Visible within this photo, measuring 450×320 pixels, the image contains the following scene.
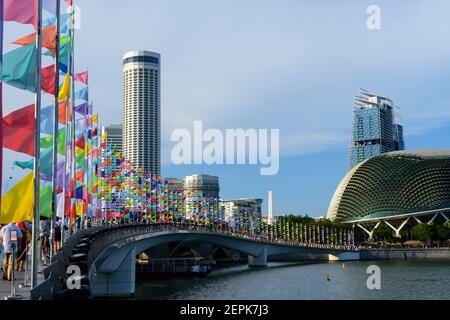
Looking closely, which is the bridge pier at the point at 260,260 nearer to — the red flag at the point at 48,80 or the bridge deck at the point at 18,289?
the red flag at the point at 48,80

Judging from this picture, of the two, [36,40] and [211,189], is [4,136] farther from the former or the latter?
[211,189]

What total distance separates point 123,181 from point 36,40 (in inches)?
1716

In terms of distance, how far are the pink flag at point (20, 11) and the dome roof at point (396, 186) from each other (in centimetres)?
14359

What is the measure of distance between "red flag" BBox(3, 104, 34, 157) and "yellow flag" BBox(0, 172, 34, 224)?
32.2 inches

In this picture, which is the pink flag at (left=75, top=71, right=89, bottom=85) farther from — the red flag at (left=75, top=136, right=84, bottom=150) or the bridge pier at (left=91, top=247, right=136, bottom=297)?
the bridge pier at (left=91, top=247, right=136, bottom=297)

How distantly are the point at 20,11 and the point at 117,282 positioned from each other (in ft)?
107

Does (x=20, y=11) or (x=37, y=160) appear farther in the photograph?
(x=20, y=11)

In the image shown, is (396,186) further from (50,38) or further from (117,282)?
(50,38)

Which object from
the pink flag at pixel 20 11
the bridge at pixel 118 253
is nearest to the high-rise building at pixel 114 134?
the bridge at pixel 118 253

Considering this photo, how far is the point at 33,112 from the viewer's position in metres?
14.6

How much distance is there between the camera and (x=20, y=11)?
15.4 metres

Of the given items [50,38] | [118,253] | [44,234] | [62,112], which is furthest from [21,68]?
[118,253]

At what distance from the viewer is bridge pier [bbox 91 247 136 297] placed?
148ft
